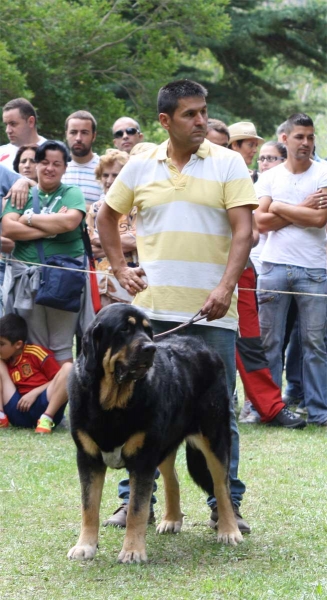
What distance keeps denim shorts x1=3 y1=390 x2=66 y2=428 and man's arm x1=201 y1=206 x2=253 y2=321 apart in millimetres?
3972

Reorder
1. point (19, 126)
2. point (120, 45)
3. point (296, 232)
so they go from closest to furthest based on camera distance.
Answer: point (296, 232), point (19, 126), point (120, 45)

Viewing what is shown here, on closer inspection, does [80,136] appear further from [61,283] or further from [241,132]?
[61,283]

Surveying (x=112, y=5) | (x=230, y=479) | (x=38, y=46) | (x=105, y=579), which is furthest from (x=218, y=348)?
(x=112, y=5)

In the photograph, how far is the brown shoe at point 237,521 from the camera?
222 inches

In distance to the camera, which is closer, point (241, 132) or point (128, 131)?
point (241, 132)

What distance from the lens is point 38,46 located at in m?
19.1

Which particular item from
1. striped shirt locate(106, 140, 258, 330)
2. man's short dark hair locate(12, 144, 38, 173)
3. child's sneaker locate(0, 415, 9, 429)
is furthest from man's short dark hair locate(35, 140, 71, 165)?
striped shirt locate(106, 140, 258, 330)

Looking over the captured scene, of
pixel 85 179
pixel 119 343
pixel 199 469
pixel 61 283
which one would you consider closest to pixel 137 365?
pixel 119 343

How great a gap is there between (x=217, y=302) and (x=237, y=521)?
1297 mm

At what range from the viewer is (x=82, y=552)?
16.4ft

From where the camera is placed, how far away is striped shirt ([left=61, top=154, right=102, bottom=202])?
9883 mm

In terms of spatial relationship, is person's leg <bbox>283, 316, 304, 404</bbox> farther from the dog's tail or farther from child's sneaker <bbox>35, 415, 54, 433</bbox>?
the dog's tail

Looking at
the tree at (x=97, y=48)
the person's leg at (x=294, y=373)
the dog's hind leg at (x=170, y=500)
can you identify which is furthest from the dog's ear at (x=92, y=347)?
the tree at (x=97, y=48)

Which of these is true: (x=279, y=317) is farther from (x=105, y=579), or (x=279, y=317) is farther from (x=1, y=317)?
(x=105, y=579)
